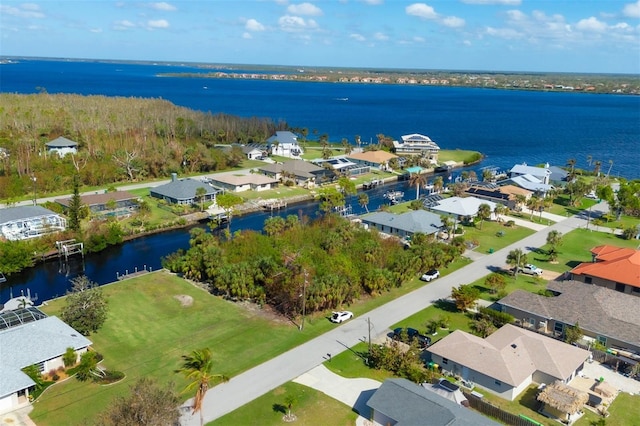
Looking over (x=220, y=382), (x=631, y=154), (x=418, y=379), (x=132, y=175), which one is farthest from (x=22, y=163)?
(x=631, y=154)

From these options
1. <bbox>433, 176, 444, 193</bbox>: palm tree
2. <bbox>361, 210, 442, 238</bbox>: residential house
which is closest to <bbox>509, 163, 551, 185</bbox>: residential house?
<bbox>433, 176, 444, 193</bbox>: palm tree

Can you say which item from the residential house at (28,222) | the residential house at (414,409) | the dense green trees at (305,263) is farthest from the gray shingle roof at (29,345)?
the residential house at (28,222)

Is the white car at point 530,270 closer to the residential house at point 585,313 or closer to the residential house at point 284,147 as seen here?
the residential house at point 585,313

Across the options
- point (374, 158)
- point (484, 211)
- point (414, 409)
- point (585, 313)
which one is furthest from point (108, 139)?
point (414, 409)

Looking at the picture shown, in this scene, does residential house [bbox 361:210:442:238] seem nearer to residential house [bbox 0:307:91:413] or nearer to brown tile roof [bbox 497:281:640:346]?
brown tile roof [bbox 497:281:640:346]

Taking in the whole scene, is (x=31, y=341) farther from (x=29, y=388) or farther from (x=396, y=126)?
(x=396, y=126)

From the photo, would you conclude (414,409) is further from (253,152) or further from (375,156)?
(253,152)
